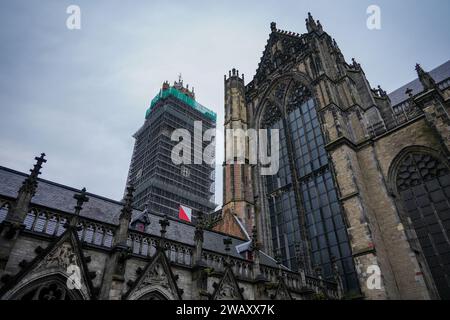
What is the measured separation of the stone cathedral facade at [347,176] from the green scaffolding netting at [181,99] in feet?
95.0

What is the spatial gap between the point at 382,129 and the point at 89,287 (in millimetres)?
16501

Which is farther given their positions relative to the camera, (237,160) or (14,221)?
(237,160)

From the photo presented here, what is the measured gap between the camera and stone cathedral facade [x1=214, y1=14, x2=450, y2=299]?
533 inches

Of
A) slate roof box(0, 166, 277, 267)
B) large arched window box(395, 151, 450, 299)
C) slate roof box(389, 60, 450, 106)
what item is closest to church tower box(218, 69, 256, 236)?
slate roof box(0, 166, 277, 267)

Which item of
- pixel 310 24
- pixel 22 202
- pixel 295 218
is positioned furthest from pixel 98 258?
pixel 310 24

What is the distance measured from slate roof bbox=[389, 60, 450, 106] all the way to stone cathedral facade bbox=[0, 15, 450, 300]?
179 mm

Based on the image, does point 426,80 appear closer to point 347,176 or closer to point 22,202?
point 347,176

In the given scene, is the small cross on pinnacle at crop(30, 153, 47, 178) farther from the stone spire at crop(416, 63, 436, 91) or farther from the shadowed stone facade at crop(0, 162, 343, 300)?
the stone spire at crop(416, 63, 436, 91)

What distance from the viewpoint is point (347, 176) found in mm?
15922

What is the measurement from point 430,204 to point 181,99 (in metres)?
46.0

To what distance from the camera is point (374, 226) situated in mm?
14695

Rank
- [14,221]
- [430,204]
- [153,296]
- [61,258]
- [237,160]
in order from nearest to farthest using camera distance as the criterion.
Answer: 1. [14,221]
2. [61,258]
3. [153,296]
4. [430,204]
5. [237,160]
